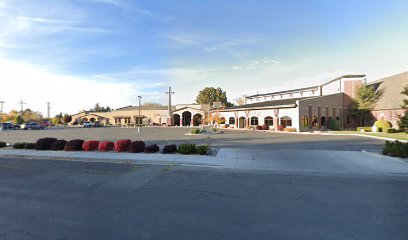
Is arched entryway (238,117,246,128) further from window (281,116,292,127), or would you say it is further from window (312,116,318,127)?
window (312,116,318,127)

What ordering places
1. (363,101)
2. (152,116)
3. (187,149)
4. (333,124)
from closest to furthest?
(187,149), (333,124), (363,101), (152,116)

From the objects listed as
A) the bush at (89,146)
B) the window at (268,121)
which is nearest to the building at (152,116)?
the window at (268,121)

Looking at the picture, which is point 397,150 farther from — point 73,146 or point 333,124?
point 333,124

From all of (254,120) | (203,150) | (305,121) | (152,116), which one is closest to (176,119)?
(152,116)

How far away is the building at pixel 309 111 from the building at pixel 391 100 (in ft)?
13.4

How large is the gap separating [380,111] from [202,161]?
42.4 meters

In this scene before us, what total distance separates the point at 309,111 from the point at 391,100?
536 inches

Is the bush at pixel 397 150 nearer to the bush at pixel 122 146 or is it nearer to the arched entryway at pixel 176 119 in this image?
the bush at pixel 122 146

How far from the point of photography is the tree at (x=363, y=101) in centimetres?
4209

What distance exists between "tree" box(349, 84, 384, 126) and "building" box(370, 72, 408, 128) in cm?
79

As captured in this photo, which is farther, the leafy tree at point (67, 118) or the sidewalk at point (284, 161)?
the leafy tree at point (67, 118)

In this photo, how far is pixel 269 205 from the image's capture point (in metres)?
5.79

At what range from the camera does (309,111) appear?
1542 inches

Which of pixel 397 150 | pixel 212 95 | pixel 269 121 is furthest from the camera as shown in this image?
pixel 212 95
